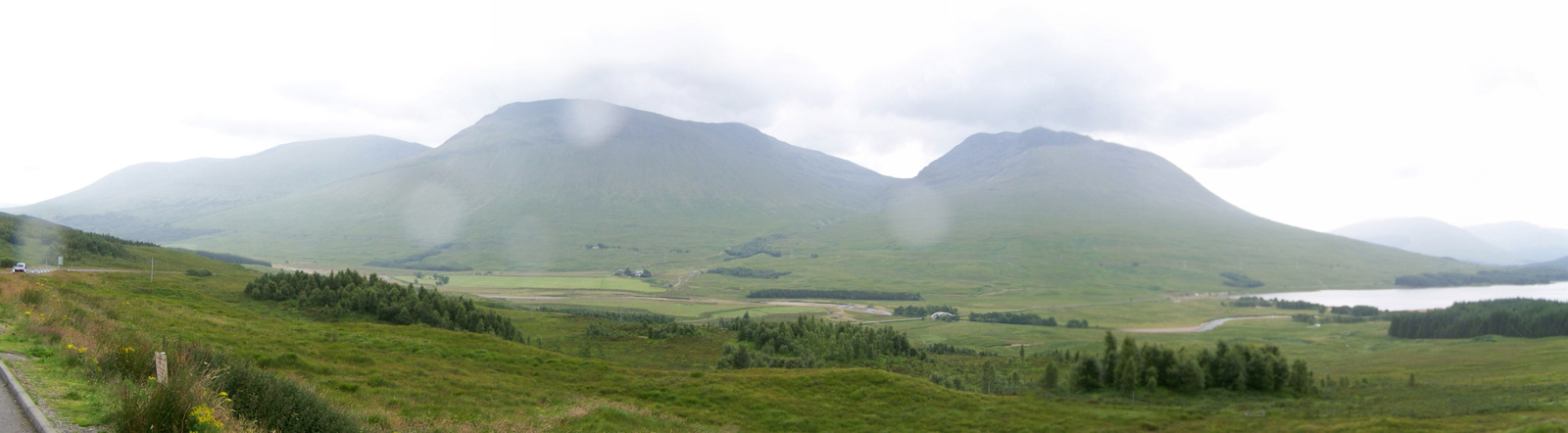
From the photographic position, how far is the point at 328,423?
1393 cm

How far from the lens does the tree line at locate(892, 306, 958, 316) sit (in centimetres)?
14000

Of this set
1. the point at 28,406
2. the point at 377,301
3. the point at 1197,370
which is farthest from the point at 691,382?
the point at 377,301

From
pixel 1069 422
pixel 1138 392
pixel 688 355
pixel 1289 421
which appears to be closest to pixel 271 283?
pixel 688 355

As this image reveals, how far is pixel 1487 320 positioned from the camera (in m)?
61.8

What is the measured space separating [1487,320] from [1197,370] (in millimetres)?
41345

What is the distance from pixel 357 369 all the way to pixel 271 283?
4133cm

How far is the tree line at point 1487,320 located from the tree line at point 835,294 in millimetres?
119659

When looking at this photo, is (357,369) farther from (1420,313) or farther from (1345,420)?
(1420,313)

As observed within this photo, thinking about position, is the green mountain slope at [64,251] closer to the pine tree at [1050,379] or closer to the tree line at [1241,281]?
the pine tree at [1050,379]

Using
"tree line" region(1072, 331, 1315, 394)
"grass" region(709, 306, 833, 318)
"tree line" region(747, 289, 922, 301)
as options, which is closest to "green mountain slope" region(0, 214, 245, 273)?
"grass" region(709, 306, 833, 318)

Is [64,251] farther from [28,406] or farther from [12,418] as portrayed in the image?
[12,418]

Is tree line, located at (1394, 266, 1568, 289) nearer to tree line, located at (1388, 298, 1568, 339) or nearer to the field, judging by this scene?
tree line, located at (1388, 298, 1568, 339)

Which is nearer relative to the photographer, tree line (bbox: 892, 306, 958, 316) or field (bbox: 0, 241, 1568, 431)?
field (bbox: 0, 241, 1568, 431)

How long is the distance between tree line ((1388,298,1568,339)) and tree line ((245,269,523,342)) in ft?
248
